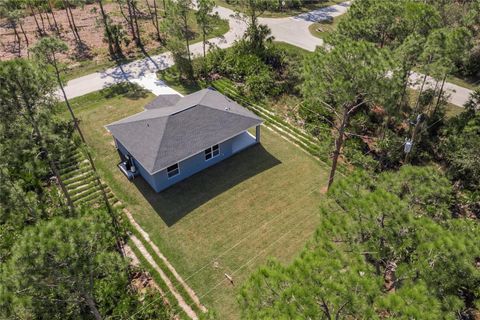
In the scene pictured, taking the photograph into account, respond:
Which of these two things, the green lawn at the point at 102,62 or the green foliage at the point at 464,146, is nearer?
the green foliage at the point at 464,146

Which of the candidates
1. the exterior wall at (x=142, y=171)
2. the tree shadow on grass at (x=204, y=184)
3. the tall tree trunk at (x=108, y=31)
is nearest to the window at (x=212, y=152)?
the tree shadow on grass at (x=204, y=184)

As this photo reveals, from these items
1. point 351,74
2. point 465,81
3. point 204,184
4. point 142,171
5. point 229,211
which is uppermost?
point 351,74

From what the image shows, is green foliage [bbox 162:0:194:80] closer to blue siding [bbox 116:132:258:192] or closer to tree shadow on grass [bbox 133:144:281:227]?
blue siding [bbox 116:132:258:192]

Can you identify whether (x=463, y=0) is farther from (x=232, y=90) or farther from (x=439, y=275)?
(x=439, y=275)

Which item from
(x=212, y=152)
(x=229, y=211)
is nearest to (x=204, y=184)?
(x=212, y=152)

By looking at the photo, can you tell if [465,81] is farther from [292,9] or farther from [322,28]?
[292,9]

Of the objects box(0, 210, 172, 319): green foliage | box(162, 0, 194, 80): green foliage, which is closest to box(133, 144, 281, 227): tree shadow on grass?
box(0, 210, 172, 319): green foliage

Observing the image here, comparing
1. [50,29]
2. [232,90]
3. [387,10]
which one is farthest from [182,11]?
[50,29]

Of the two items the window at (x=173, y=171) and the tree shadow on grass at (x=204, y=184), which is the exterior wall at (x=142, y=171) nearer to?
the tree shadow on grass at (x=204, y=184)
